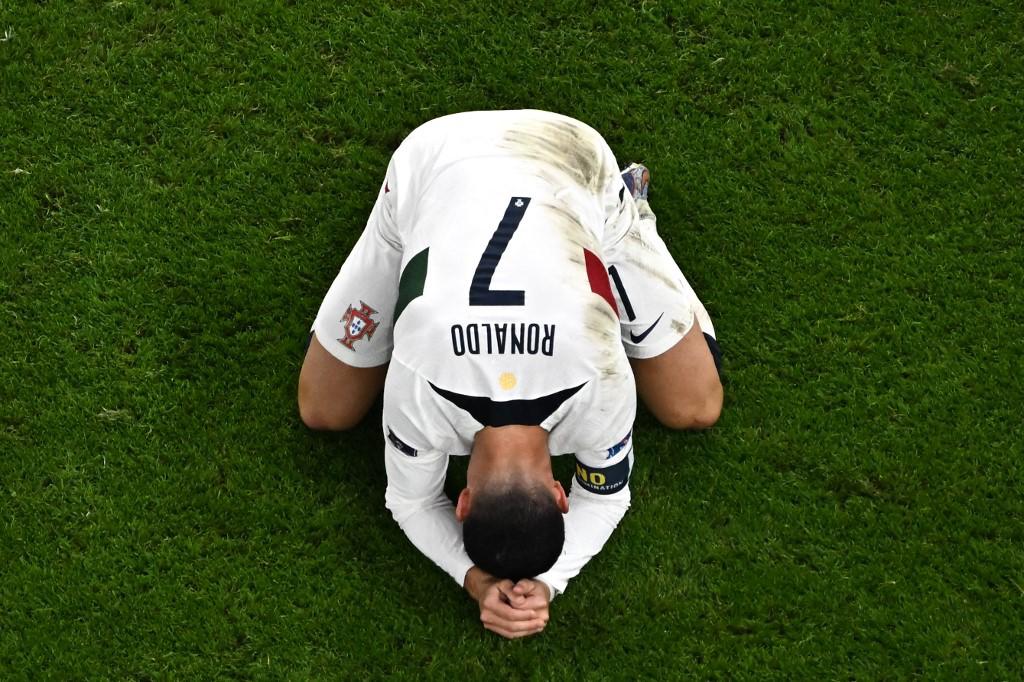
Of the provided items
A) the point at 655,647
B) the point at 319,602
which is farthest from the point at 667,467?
the point at 319,602

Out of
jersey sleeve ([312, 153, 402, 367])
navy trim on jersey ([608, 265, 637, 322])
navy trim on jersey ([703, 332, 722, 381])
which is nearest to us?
jersey sleeve ([312, 153, 402, 367])

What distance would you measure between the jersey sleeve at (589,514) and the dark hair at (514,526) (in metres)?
0.67

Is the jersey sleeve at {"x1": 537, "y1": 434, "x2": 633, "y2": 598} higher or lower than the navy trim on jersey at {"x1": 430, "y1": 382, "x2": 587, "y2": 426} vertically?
lower

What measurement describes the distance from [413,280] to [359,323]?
89 cm

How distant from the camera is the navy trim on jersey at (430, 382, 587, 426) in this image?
3.77 metres

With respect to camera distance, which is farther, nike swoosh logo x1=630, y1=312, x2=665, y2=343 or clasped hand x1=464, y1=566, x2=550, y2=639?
nike swoosh logo x1=630, y1=312, x2=665, y2=343

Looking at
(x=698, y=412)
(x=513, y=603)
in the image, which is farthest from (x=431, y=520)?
(x=698, y=412)

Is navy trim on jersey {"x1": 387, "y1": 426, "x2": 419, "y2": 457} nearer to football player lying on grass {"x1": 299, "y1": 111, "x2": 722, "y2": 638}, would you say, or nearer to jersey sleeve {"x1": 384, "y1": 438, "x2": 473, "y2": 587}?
football player lying on grass {"x1": 299, "y1": 111, "x2": 722, "y2": 638}

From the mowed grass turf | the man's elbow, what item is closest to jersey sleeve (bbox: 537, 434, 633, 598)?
the mowed grass turf

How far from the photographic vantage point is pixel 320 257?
5.49m

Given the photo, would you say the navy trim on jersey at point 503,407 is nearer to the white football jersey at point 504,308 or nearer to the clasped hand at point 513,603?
the white football jersey at point 504,308

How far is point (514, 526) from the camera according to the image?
3678 millimetres

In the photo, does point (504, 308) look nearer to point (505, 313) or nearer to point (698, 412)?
point (505, 313)

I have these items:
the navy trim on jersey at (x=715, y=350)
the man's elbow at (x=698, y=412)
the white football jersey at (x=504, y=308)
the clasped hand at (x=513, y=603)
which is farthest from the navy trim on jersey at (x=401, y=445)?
the navy trim on jersey at (x=715, y=350)
